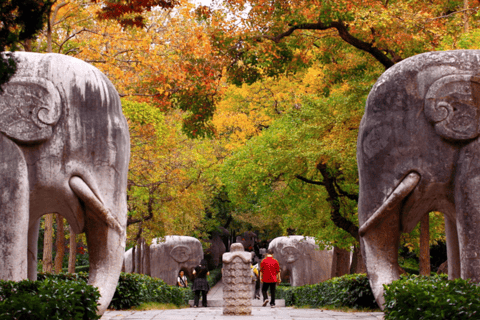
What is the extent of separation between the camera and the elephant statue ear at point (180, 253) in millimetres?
26578

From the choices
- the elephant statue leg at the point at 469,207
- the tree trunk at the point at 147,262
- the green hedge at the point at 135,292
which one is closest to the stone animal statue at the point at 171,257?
the tree trunk at the point at 147,262

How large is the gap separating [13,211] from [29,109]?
132cm

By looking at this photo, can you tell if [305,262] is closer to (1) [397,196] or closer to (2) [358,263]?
(2) [358,263]

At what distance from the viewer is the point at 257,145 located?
65.2 ft

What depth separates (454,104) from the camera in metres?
7.29

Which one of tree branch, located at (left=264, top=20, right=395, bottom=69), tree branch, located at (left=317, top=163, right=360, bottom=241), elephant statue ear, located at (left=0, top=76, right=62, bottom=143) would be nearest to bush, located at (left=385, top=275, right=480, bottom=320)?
elephant statue ear, located at (left=0, top=76, right=62, bottom=143)

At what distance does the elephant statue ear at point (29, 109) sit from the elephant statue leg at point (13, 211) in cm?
23

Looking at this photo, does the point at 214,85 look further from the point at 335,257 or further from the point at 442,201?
the point at 335,257

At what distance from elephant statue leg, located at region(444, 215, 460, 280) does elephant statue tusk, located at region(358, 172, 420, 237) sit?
1.10m

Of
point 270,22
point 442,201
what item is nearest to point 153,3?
point 270,22

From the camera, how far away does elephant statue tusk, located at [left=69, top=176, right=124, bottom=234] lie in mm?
7229

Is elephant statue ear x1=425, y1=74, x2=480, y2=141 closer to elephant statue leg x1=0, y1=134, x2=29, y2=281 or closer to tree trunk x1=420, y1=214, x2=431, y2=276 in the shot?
elephant statue leg x1=0, y1=134, x2=29, y2=281

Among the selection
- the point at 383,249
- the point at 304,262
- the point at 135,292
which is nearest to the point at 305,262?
the point at 304,262

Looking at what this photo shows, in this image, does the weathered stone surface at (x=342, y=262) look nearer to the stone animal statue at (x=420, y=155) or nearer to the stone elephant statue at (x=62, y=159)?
the stone animal statue at (x=420, y=155)
